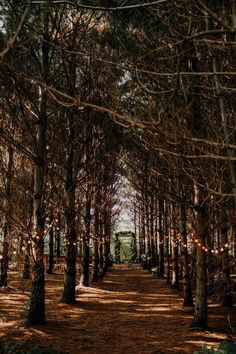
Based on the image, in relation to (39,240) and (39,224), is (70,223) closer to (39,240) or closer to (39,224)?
(39,224)

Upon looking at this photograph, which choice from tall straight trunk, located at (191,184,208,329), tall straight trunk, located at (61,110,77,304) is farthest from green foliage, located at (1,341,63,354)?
tall straight trunk, located at (61,110,77,304)

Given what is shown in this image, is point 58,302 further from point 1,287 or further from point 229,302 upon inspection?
point 229,302

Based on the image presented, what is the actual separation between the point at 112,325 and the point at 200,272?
8.09 ft

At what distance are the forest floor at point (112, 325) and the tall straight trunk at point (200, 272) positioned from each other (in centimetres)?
29

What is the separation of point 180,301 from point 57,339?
6155 millimetres

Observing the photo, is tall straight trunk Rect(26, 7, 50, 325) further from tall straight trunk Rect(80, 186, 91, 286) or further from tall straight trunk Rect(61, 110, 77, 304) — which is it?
tall straight trunk Rect(80, 186, 91, 286)

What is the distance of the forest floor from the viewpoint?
7590 mm

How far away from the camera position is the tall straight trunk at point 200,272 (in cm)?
877

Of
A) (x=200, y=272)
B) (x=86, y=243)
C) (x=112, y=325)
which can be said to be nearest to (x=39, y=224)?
(x=112, y=325)

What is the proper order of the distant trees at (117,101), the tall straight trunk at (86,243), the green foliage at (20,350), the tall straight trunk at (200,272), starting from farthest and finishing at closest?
1. the tall straight trunk at (86,243)
2. the tall straight trunk at (200,272)
3. the green foliage at (20,350)
4. the distant trees at (117,101)

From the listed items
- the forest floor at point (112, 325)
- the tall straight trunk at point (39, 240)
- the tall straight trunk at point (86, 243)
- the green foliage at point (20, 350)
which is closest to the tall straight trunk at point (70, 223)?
the forest floor at point (112, 325)

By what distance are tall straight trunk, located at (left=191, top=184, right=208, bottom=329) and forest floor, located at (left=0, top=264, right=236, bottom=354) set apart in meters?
0.29

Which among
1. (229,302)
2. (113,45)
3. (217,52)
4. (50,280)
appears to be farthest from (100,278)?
(217,52)

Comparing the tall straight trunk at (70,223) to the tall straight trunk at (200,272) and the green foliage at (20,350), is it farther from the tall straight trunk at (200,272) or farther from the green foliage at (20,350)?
the green foliage at (20,350)
